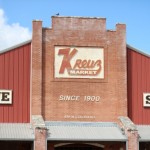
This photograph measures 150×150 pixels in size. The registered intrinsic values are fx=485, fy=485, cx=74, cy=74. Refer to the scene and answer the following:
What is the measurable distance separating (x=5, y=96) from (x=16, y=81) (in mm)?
1368

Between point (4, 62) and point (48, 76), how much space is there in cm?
338

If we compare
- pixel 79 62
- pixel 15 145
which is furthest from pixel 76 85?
pixel 15 145

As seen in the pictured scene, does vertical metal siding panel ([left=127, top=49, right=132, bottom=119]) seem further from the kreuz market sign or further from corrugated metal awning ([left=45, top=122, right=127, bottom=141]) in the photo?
the kreuz market sign

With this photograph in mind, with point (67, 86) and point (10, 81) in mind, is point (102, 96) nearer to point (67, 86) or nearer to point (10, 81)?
point (67, 86)

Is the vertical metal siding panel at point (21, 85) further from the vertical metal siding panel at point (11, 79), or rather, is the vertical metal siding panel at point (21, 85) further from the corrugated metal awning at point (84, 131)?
the corrugated metal awning at point (84, 131)

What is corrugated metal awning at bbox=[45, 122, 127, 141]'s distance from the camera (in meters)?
33.0

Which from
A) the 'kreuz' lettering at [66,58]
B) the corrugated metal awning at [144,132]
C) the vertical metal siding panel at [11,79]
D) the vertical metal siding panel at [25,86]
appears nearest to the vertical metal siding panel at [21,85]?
the vertical metal siding panel at [25,86]

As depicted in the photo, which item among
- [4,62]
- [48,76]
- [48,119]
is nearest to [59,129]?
[48,119]

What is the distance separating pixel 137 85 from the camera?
123 feet

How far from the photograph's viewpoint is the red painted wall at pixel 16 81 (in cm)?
3516

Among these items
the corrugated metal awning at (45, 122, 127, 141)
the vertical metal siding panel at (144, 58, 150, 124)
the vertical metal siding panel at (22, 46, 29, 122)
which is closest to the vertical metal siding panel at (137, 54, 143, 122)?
the vertical metal siding panel at (144, 58, 150, 124)

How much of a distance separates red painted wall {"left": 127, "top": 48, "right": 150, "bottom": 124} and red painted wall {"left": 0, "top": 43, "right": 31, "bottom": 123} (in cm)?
789

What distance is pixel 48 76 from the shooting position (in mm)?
35938

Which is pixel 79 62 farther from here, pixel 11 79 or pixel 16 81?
pixel 11 79
